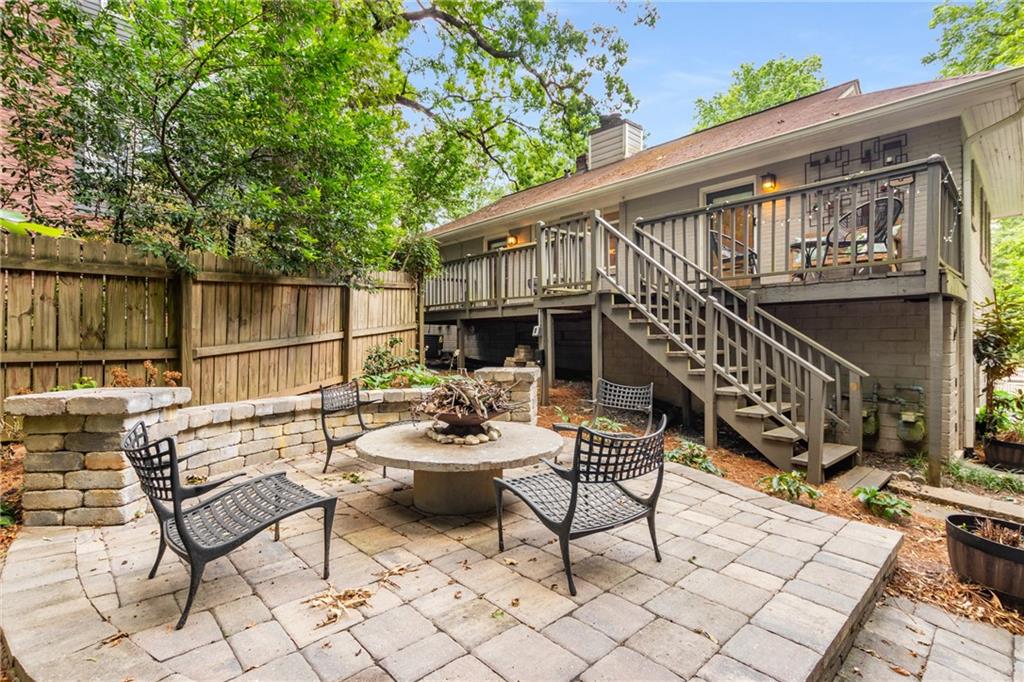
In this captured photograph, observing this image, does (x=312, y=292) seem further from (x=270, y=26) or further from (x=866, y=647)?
(x=866, y=647)

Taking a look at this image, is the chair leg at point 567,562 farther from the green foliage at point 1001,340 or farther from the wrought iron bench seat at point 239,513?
the green foliage at point 1001,340

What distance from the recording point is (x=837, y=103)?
7.73 meters

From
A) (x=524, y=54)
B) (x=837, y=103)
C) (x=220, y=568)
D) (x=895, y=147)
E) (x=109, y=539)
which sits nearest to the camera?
(x=220, y=568)

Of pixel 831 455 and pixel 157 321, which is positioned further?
pixel 831 455

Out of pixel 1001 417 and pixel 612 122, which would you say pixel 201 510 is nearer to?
pixel 1001 417

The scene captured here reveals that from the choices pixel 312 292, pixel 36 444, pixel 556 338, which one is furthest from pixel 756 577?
pixel 556 338

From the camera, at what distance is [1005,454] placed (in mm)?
5875

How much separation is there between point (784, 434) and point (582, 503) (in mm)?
2962

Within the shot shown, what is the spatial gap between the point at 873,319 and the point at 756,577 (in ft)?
16.4

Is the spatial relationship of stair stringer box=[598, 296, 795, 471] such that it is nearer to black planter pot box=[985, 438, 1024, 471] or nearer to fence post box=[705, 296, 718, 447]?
fence post box=[705, 296, 718, 447]

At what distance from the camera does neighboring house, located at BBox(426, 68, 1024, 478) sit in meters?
4.83

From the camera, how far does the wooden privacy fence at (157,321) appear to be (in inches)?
145

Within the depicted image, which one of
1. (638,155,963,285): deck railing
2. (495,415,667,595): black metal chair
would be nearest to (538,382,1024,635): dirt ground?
(495,415,667,595): black metal chair

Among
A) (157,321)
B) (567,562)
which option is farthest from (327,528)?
(157,321)
